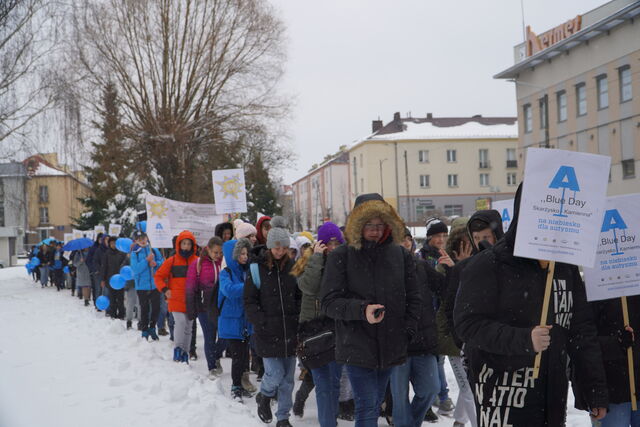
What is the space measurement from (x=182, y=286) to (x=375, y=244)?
215 inches

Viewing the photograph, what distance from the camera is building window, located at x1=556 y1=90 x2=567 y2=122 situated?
4122 centimetres

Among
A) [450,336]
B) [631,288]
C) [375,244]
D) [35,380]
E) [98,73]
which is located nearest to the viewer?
[631,288]

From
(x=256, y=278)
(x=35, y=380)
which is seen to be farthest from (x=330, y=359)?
(x=35, y=380)

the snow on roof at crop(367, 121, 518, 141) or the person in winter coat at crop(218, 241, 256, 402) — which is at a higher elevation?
the snow on roof at crop(367, 121, 518, 141)

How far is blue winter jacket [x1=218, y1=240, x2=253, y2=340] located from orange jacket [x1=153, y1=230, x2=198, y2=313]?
176 cm

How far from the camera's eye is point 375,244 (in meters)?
5.04

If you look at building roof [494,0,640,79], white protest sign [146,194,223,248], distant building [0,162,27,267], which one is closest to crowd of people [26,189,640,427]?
white protest sign [146,194,223,248]

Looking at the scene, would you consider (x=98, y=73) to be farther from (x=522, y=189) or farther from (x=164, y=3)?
(x=522, y=189)

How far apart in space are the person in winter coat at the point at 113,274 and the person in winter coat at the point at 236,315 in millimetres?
7980

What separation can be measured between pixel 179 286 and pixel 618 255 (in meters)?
6.86

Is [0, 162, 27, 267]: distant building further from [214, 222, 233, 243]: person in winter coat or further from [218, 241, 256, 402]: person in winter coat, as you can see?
[218, 241, 256, 402]: person in winter coat

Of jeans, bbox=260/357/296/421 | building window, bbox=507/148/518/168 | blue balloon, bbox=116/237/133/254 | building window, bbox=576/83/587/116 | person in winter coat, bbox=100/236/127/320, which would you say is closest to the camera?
jeans, bbox=260/357/296/421

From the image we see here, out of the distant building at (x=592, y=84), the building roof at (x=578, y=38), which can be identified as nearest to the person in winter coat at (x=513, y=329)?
the distant building at (x=592, y=84)

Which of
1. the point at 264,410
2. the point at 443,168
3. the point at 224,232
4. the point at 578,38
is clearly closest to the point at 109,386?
the point at 264,410
